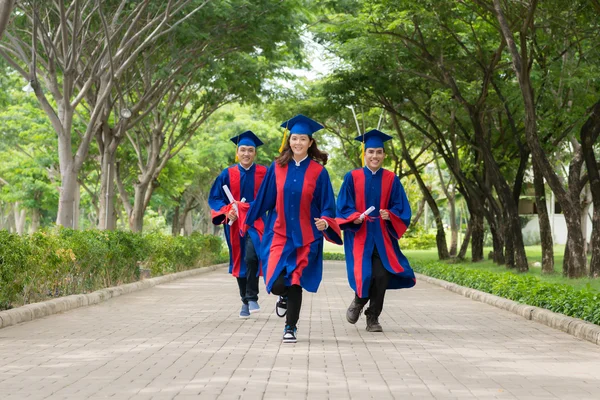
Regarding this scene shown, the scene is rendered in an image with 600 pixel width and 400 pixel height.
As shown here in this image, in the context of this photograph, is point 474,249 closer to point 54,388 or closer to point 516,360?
point 516,360

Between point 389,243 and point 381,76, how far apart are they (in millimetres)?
15435

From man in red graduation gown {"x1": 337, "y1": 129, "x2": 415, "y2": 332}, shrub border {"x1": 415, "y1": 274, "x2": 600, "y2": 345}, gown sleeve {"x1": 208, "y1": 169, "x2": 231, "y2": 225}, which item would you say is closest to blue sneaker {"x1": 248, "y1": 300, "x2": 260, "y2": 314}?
gown sleeve {"x1": 208, "y1": 169, "x2": 231, "y2": 225}

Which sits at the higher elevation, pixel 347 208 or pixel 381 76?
pixel 381 76

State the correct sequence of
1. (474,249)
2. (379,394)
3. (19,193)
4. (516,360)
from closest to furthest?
A: 1. (379,394)
2. (516,360)
3. (474,249)
4. (19,193)

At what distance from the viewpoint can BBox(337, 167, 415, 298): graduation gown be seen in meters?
10.5

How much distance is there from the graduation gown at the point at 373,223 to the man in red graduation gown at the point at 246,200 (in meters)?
1.62

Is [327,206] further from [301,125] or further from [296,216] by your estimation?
[301,125]

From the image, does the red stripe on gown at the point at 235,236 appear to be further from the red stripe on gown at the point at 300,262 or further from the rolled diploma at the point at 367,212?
the red stripe on gown at the point at 300,262

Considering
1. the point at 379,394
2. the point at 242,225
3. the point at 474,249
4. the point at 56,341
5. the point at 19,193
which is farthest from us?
the point at 19,193

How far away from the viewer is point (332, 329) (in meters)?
10.8

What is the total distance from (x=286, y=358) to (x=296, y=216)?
189 centimetres

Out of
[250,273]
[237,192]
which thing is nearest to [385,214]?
[250,273]

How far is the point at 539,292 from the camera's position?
13195 mm

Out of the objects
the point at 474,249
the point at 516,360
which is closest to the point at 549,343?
the point at 516,360
